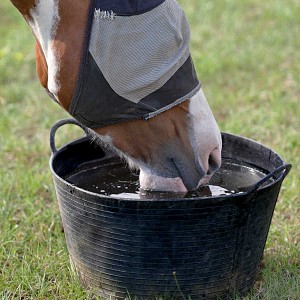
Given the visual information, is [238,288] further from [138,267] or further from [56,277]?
[56,277]

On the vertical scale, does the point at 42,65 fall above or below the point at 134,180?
above

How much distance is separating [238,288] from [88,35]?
3.39 ft

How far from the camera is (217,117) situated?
14.6ft

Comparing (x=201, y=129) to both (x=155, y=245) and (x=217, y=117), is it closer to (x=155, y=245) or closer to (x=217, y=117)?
(x=155, y=245)

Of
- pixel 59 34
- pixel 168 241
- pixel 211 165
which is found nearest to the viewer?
pixel 59 34

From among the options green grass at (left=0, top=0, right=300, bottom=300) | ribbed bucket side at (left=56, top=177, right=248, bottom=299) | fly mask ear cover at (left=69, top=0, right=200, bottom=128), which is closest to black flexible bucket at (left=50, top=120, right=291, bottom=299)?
ribbed bucket side at (left=56, top=177, right=248, bottom=299)

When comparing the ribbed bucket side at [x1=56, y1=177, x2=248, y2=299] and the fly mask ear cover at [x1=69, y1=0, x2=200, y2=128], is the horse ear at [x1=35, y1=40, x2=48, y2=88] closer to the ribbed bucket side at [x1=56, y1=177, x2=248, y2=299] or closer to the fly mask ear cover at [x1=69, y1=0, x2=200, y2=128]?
the fly mask ear cover at [x1=69, y1=0, x2=200, y2=128]

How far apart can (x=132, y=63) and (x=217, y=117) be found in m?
2.26

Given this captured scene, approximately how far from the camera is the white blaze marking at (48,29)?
2.15 metres

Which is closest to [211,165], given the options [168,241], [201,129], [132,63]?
[201,129]

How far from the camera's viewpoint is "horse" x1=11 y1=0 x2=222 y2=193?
2.16 m

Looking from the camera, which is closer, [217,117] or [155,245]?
[155,245]

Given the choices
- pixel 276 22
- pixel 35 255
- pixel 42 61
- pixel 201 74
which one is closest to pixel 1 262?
pixel 35 255

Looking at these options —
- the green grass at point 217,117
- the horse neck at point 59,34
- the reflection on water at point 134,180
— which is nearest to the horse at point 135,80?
the horse neck at point 59,34
